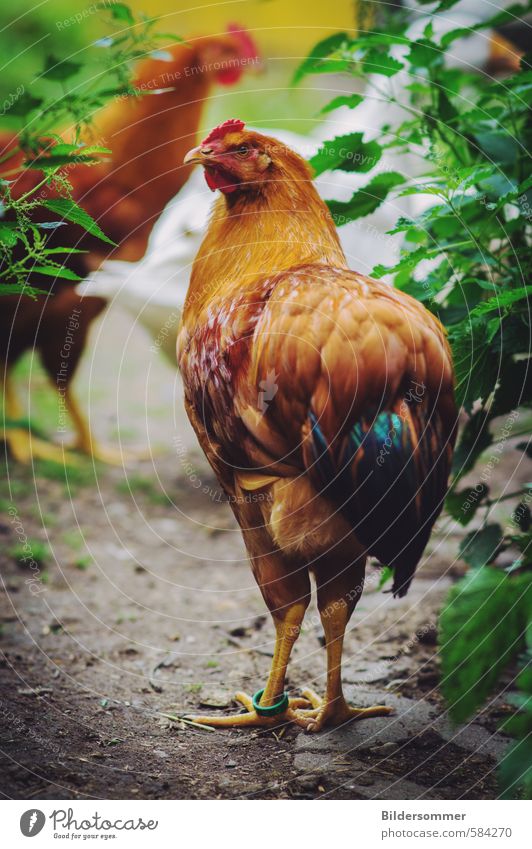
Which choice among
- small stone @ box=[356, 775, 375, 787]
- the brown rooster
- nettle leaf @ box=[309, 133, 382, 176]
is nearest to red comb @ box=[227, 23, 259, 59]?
the brown rooster

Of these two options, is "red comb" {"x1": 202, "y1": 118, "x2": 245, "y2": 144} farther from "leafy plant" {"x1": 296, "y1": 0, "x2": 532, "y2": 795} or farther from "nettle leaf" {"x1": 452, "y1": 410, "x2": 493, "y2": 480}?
"nettle leaf" {"x1": 452, "y1": 410, "x2": 493, "y2": 480}

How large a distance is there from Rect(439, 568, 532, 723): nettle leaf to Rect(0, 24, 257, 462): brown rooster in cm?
224

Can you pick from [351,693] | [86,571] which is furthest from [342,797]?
[86,571]

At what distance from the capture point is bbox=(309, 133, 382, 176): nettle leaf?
5.43ft

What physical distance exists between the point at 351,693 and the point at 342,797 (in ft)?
1.72

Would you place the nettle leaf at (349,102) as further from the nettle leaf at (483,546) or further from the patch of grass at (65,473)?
the patch of grass at (65,473)

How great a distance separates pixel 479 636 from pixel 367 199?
3.66ft

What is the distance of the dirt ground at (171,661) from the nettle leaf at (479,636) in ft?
1.55

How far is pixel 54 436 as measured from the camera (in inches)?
161

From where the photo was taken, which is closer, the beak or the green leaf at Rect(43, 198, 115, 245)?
the green leaf at Rect(43, 198, 115, 245)

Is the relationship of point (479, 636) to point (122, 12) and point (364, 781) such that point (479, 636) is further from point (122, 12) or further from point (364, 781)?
point (122, 12)

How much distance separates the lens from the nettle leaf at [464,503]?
183 centimetres
